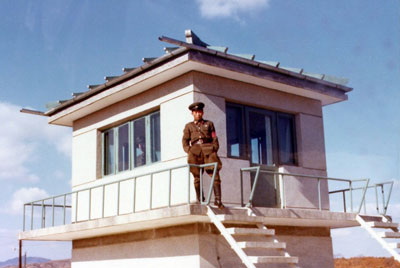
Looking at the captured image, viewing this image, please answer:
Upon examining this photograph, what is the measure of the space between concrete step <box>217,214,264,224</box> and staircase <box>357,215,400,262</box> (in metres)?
2.89

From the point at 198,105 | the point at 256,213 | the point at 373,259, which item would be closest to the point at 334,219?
the point at 256,213

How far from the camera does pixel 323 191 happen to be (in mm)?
14375

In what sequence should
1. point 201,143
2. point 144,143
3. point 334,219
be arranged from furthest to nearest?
point 144,143
point 334,219
point 201,143

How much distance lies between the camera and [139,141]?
14062 mm

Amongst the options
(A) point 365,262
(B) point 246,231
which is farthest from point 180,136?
(A) point 365,262

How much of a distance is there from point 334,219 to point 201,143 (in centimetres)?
385

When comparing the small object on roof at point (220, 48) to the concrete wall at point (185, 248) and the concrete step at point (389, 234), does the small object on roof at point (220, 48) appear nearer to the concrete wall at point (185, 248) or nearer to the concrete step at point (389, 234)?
the concrete wall at point (185, 248)

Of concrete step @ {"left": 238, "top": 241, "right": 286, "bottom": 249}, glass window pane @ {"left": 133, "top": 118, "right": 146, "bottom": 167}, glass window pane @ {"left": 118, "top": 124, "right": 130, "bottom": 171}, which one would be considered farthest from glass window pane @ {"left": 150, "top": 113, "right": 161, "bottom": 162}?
concrete step @ {"left": 238, "top": 241, "right": 286, "bottom": 249}

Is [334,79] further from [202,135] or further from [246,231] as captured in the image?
[246,231]

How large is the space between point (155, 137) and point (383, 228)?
5568 mm

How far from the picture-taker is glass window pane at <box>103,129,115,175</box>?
14992mm

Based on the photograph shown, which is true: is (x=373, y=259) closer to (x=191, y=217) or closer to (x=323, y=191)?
(x=323, y=191)

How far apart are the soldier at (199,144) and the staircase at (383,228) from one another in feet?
12.8

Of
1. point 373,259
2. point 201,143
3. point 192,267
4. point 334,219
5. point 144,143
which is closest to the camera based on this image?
point 201,143
